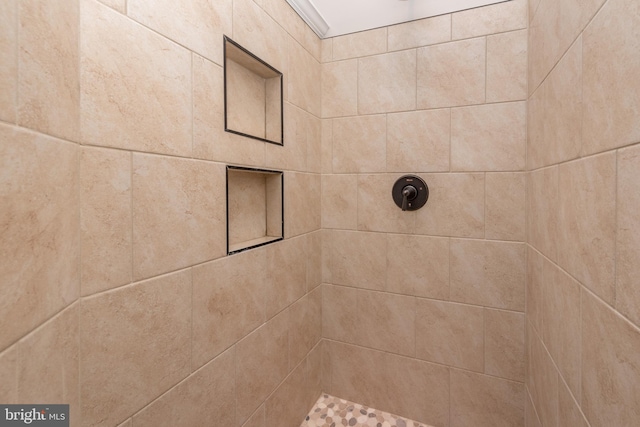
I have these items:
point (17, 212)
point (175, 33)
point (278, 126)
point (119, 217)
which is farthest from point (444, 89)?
point (17, 212)

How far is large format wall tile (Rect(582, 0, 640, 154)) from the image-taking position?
510mm

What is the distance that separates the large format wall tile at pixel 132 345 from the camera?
63cm

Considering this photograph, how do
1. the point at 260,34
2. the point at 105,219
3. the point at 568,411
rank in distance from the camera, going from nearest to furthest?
the point at 105,219 < the point at 568,411 < the point at 260,34

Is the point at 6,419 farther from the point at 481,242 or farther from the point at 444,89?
the point at 444,89

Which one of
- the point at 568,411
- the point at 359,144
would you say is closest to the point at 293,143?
the point at 359,144

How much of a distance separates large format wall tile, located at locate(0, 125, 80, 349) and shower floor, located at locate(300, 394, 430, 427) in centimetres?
146

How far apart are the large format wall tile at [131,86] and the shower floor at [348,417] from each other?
153cm

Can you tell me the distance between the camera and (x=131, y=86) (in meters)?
0.70

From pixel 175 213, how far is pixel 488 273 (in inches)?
54.2

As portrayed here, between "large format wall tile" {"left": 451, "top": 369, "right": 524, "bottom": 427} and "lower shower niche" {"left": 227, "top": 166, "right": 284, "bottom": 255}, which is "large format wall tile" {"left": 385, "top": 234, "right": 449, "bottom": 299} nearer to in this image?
"large format wall tile" {"left": 451, "top": 369, "right": 524, "bottom": 427}

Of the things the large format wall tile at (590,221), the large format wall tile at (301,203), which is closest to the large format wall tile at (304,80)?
the large format wall tile at (301,203)

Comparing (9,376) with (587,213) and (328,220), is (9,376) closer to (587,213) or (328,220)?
(587,213)

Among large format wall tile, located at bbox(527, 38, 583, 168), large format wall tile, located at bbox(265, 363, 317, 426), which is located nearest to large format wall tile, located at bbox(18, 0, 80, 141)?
large format wall tile, located at bbox(527, 38, 583, 168)

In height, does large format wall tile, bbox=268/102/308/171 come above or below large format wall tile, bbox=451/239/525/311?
above
